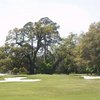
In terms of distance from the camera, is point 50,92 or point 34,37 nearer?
point 50,92

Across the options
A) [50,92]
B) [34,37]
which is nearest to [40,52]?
[34,37]

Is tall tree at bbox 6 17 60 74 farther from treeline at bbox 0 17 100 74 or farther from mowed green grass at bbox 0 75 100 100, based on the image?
mowed green grass at bbox 0 75 100 100

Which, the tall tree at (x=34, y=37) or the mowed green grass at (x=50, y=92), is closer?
the mowed green grass at (x=50, y=92)

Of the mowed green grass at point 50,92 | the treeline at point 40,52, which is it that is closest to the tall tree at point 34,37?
the treeline at point 40,52

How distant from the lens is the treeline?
71375 millimetres

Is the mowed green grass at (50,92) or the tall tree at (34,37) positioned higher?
the tall tree at (34,37)

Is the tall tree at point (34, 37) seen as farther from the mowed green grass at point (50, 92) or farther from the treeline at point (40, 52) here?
the mowed green grass at point (50, 92)

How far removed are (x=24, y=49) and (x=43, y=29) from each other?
633 centimetres

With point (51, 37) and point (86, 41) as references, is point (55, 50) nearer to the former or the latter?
point (51, 37)

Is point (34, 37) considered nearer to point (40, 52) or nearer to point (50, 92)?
point (40, 52)

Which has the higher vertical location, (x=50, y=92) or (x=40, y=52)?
(x=40, y=52)

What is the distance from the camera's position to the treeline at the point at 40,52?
7138cm

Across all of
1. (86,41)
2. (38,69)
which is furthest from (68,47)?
(86,41)

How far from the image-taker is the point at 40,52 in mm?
76750
